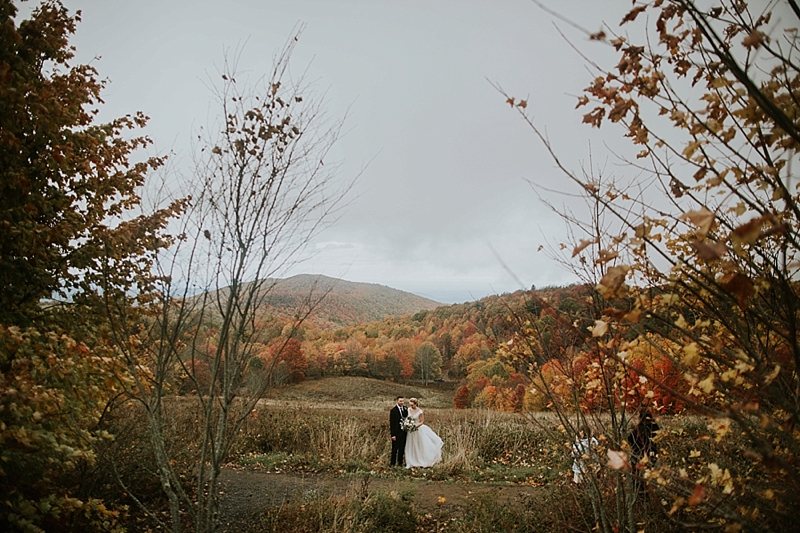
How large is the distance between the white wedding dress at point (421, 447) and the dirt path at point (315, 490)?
1.63 metres

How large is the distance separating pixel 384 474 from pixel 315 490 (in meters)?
2.91

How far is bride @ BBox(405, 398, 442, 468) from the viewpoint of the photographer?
9.88 m

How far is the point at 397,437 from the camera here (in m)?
9.79

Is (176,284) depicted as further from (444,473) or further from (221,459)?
(444,473)

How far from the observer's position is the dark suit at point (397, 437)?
9766 millimetres

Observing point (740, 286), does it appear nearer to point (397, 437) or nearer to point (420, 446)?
point (397, 437)

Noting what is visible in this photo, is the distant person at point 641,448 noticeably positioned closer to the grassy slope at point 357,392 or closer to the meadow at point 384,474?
the meadow at point 384,474

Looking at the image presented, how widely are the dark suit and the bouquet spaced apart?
0.29 feet

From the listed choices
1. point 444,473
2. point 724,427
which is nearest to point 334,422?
point 444,473

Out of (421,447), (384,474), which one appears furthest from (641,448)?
(421,447)

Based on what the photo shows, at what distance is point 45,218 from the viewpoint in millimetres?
4699

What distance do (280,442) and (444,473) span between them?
4.79m

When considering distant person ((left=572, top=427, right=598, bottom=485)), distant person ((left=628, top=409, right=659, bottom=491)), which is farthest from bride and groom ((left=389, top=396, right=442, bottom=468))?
distant person ((left=572, top=427, right=598, bottom=485))

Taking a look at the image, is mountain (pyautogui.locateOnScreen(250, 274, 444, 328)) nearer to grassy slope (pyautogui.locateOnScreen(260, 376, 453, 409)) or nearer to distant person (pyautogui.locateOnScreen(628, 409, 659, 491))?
distant person (pyautogui.locateOnScreen(628, 409, 659, 491))
